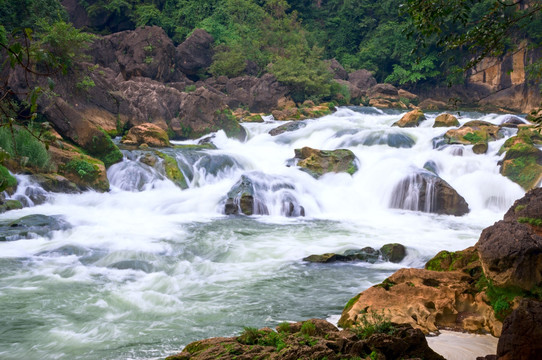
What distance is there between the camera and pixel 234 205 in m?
13.5

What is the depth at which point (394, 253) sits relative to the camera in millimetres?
8852

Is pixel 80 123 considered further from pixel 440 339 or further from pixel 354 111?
pixel 354 111

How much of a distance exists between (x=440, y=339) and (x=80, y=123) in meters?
14.5

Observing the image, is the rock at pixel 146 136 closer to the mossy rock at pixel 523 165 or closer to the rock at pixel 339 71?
the mossy rock at pixel 523 165

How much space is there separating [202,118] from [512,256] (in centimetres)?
1905

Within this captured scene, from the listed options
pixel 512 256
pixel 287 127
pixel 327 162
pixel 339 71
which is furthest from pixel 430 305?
pixel 339 71

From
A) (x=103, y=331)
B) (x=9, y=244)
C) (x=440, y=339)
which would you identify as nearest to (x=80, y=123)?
(x=9, y=244)

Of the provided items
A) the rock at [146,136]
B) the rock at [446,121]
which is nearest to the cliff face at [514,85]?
the rock at [446,121]

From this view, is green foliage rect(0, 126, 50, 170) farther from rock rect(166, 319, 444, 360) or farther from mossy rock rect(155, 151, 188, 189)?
rock rect(166, 319, 444, 360)

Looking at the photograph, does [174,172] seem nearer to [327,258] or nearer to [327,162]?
[327,162]

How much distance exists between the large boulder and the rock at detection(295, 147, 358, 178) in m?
15.3

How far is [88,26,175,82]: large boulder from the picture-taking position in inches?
1107

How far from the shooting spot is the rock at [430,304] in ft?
17.2

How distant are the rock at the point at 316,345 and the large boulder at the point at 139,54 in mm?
26556
